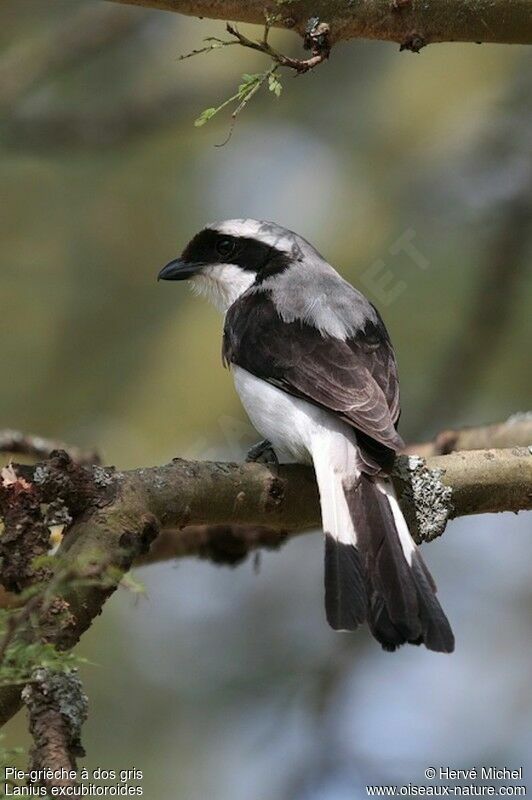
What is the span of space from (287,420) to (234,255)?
1.35 metres

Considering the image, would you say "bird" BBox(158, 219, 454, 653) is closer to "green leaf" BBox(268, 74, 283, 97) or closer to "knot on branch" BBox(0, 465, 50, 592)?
"knot on branch" BBox(0, 465, 50, 592)

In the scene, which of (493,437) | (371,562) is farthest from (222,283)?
(371,562)

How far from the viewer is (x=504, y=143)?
297 inches

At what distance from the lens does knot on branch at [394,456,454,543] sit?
4.07 metres

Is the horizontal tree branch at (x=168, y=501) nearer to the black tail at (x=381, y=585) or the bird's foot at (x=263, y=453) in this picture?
the black tail at (x=381, y=585)

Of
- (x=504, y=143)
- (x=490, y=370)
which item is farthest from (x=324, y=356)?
(x=504, y=143)

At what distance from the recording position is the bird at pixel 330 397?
3496 mm

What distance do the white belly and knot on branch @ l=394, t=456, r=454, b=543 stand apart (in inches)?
12.3

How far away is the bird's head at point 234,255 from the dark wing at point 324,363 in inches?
20.8

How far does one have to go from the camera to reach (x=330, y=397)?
4.25 m

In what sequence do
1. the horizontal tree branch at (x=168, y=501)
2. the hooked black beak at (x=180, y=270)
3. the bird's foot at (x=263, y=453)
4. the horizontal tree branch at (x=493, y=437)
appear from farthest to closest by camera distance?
the hooked black beak at (x=180, y=270) → the horizontal tree branch at (x=493, y=437) → the bird's foot at (x=263, y=453) → the horizontal tree branch at (x=168, y=501)

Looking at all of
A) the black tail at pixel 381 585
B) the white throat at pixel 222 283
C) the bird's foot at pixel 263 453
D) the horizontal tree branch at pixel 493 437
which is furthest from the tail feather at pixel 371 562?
the white throat at pixel 222 283

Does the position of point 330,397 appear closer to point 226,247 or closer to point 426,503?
point 426,503

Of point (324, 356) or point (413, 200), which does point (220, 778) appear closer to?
point (324, 356)
